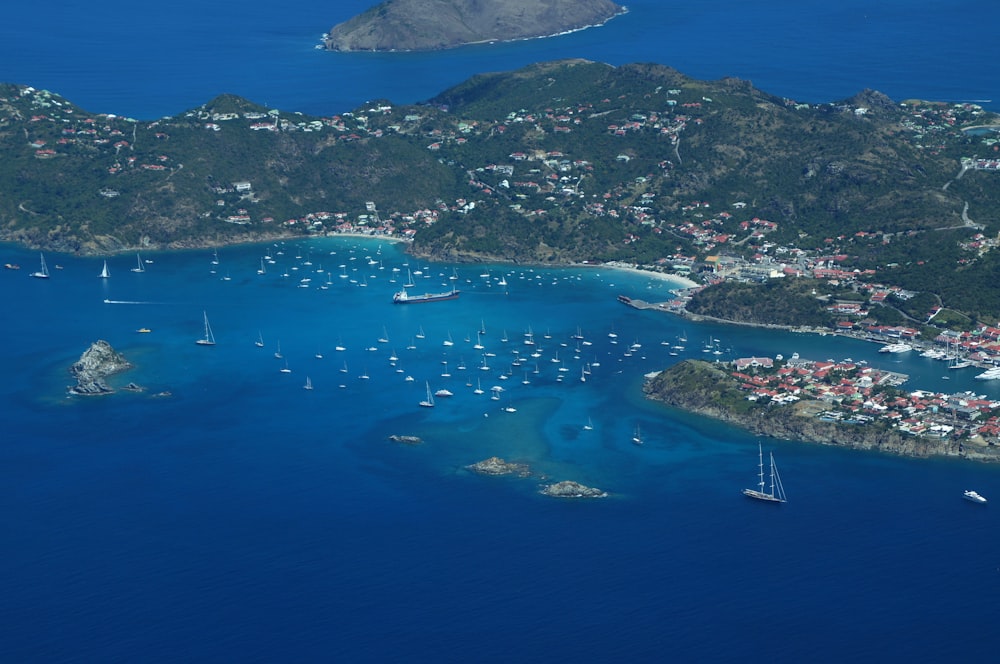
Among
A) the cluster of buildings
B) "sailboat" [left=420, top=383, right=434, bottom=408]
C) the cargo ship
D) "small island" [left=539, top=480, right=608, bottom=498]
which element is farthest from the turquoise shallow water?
the cargo ship

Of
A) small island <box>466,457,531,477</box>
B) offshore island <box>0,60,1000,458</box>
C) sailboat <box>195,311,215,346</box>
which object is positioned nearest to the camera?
small island <box>466,457,531,477</box>

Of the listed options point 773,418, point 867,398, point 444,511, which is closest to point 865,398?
point 867,398

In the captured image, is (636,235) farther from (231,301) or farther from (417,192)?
(231,301)

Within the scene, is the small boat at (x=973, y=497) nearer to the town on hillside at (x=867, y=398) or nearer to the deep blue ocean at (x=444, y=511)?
the deep blue ocean at (x=444, y=511)

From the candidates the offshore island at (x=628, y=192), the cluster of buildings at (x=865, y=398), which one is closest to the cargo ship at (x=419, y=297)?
the offshore island at (x=628, y=192)

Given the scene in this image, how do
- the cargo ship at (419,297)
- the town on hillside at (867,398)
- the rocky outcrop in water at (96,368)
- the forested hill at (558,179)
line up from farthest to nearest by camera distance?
1. the forested hill at (558,179)
2. the cargo ship at (419,297)
3. the rocky outcrop in water at (96,368)
4. the town on hillside at (867,398)

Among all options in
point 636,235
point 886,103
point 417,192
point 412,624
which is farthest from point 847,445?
point 886,103

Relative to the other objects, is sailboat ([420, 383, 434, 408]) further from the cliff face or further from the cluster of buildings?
the cluster of buildings
